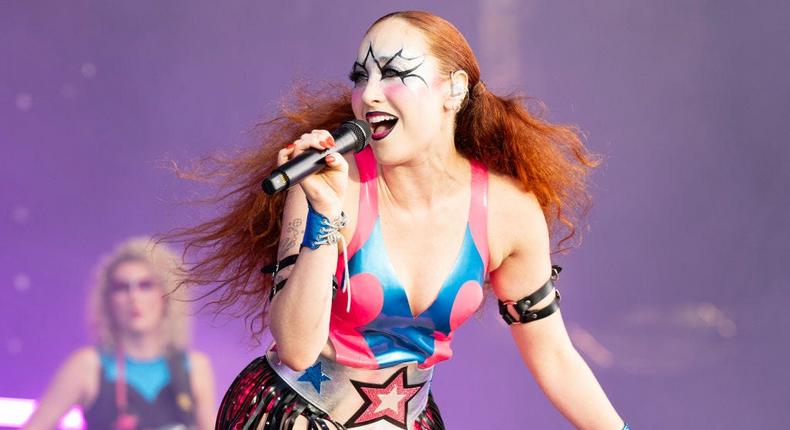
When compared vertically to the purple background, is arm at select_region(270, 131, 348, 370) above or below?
below

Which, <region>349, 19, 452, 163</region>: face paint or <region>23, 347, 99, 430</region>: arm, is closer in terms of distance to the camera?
<region>349, 19, 452, 163</region>: face paint

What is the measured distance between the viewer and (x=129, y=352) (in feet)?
10.4

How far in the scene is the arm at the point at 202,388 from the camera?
3211mm

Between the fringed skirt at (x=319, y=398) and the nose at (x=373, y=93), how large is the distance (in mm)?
432

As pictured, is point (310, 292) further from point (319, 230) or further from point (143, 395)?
point (143, 395)

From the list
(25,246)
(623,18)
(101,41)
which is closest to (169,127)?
(101,41)

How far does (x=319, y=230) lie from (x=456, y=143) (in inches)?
18.1

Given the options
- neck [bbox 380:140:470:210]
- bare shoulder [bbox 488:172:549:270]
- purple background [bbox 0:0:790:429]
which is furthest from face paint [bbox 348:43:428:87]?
purple background [bbox 0:0:790:429]

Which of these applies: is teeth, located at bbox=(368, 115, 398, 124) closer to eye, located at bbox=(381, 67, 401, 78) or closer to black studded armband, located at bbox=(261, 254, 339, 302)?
eye, located at bbox=(381, 67, 401, 78)

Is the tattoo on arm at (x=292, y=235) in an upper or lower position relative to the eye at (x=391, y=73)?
lower

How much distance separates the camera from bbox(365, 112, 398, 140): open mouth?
1726 mm

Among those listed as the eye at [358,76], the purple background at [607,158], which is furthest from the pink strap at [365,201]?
the purple background at [607,158]

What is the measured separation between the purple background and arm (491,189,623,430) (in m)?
1.23

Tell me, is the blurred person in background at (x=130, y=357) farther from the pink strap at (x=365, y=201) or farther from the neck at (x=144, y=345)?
the pink strap at (x=365, y=201)
